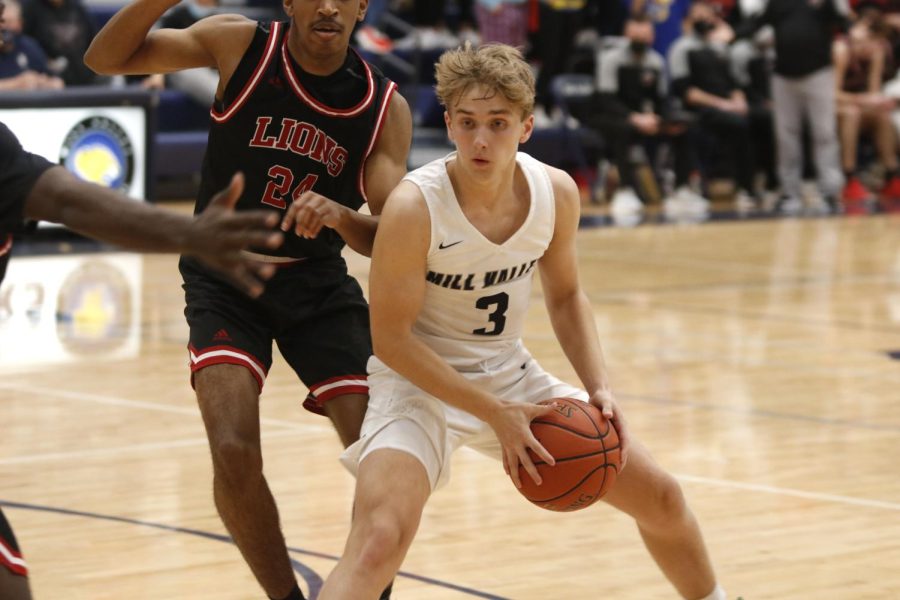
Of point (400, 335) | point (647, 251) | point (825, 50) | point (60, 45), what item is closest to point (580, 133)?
point (825, 50)

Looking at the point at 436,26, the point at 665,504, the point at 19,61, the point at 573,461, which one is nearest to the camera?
the point at 573,461

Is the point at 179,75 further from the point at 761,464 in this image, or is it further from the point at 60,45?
the point at 761,464

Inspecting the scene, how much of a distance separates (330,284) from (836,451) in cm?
307

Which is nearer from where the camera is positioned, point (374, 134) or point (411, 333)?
point (411, 333)

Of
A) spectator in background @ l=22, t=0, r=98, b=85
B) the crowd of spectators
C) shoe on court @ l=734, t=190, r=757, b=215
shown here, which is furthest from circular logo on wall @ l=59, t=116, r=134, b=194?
shoe on court @ l=734, t=190, r=757, b=215

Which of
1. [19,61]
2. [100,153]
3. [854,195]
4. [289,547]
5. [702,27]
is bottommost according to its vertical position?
[854,195]

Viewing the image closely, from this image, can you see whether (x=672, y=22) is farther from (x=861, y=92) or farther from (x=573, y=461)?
(x=573, y=461)

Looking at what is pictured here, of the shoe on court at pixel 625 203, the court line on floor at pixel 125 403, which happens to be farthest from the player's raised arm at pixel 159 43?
the shoe on court at pixel 625 203

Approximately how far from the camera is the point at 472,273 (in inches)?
169

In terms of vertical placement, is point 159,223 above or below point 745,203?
above

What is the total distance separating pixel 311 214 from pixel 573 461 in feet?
3.06

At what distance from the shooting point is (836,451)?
696 cm

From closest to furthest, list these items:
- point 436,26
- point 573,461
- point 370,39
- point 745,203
Result: point 573,461 < point 370,39 < point 745,203 < point 436,26


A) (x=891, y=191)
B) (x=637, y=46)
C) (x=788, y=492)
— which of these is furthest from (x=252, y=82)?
(x=891, y=191)
